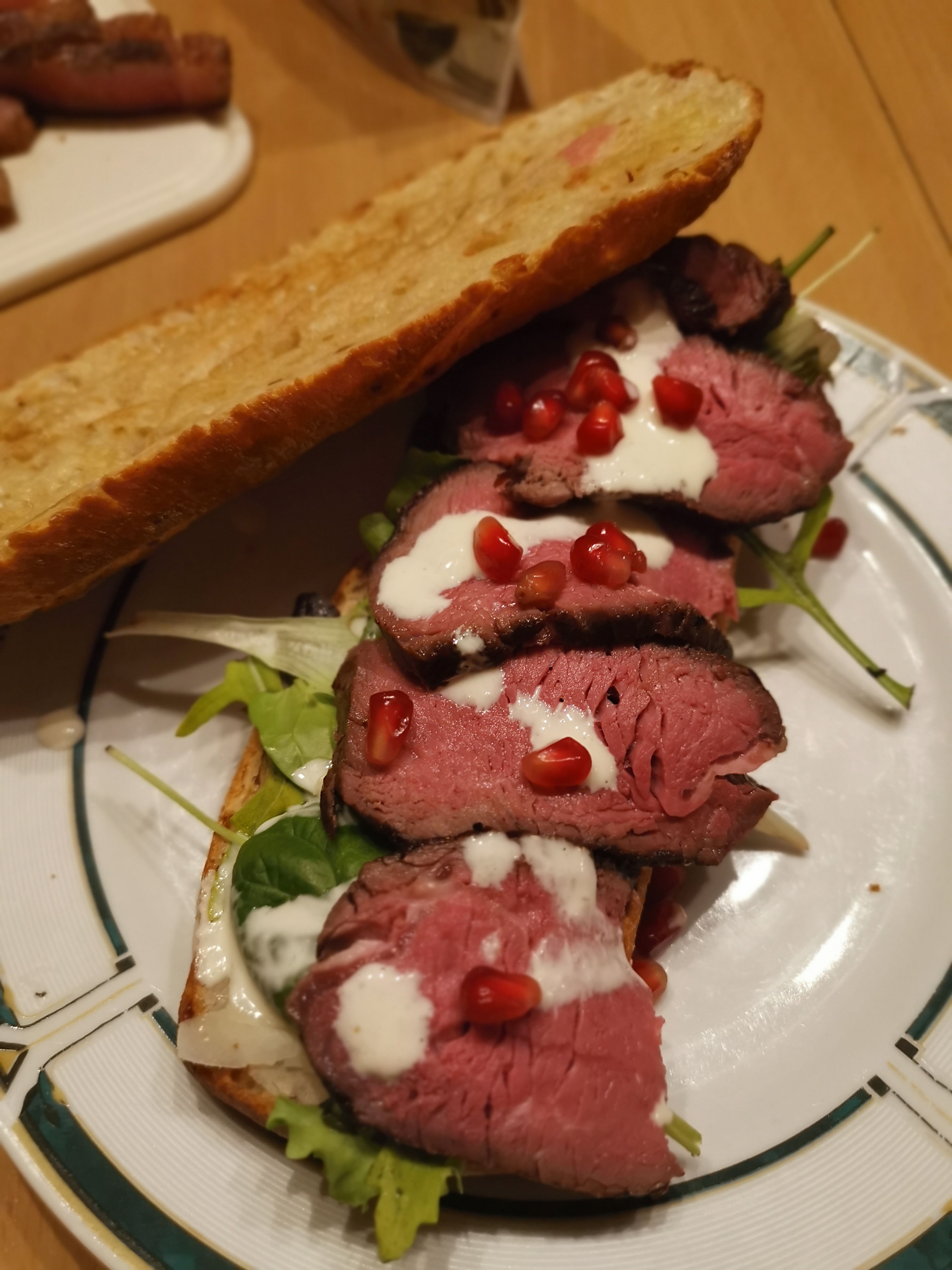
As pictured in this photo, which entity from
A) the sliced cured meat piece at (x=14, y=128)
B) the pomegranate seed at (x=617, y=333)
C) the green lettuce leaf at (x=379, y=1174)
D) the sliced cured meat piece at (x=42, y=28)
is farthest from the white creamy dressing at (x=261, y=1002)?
the sliced cured meat piece at (x=42, y=28)

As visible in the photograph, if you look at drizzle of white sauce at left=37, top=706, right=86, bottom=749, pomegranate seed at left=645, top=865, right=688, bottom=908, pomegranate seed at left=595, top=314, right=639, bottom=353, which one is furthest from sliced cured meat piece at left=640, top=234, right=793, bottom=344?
drizzle of white sauce at left=37, top=706, right=86, bottom=749

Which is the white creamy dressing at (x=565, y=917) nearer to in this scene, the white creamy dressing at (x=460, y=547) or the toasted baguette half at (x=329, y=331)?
the white creamy dressing at (x=460, y=547)

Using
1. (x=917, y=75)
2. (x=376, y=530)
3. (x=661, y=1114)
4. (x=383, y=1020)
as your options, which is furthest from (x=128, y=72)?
(x=661, y=1114)

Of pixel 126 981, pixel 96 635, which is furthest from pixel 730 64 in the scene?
pixel 126 981

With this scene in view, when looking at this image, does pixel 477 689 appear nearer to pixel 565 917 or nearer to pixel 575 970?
pixel 565 917

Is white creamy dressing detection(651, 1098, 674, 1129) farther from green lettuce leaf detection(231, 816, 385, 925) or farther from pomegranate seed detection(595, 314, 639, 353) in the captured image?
pomegranate seed detection(595, 314, 639, 353)
